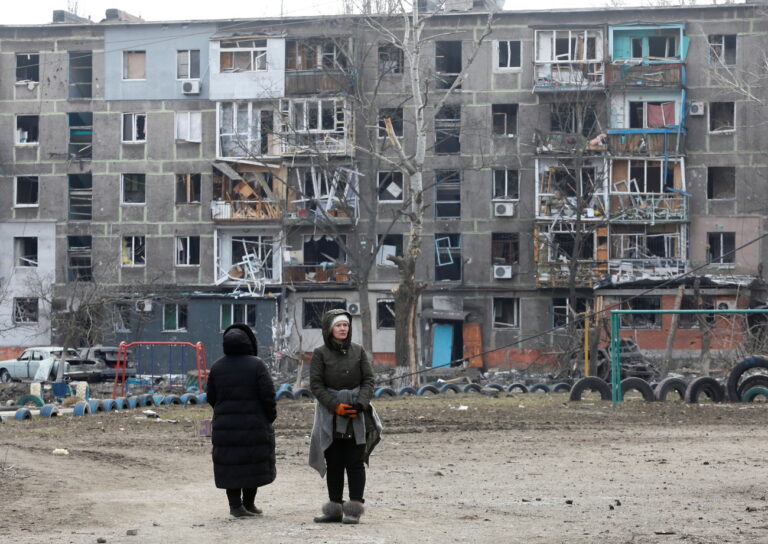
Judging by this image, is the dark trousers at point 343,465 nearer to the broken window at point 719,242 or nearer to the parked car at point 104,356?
the parked car at point 104,356

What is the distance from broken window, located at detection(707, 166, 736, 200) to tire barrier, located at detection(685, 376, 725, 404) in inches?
1213

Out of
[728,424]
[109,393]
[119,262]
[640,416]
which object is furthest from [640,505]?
[119,262]

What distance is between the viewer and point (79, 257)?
197ft

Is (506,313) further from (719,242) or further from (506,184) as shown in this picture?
(719,242)

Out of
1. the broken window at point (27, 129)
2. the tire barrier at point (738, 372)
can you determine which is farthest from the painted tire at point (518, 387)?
the broken window at point (27, 129)

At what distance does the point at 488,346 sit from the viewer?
56.4m

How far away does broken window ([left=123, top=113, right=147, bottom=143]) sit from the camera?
59469mm

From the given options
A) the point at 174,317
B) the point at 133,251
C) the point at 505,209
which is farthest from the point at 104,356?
the point at 505,209

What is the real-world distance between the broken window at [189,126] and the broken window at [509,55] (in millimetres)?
14101

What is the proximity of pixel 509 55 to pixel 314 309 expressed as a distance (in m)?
14.7

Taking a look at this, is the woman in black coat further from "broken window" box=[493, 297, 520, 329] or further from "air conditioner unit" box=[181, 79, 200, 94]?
"air conditioner unit" box=[181, 79, 200, 94]

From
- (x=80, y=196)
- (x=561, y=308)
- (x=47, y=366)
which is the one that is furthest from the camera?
(x=80, y=196)

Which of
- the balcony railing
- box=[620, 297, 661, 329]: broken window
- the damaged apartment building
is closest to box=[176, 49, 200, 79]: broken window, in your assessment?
the damaged apartment building

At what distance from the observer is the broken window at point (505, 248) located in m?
57.3
